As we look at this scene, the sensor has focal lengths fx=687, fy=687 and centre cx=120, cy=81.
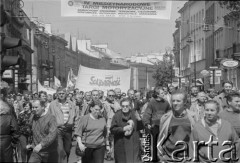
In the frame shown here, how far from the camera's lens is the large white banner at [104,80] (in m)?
30.5

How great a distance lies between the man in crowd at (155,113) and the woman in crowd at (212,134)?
182 inches

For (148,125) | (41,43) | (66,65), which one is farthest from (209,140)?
(66,65)

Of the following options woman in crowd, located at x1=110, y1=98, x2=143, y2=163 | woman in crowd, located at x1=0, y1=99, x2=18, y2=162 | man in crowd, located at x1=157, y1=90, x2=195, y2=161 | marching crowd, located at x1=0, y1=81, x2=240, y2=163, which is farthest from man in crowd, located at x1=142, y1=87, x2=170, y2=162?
man in crowd, located at x1=157, y1=90, x2=195, y2=161

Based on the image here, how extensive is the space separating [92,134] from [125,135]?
2.01 feet

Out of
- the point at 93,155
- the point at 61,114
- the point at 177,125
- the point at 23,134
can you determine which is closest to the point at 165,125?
the point at 177,125

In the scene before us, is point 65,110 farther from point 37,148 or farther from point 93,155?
point 37,148

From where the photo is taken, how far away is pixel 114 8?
16891 millimetres

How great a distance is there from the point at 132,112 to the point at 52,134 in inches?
74.0

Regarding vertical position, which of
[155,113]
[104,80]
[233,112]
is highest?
[104,80]

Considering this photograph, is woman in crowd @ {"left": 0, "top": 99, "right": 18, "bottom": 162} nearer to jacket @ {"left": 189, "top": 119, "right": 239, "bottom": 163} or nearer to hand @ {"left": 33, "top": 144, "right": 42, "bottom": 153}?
hand @ {"left": 33, "top": 144, "right": 42, "bottom": 153}

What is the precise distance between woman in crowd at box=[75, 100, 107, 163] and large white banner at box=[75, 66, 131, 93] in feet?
59.5

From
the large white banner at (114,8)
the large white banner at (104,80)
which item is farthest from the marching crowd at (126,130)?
the large white banner at (104,80)

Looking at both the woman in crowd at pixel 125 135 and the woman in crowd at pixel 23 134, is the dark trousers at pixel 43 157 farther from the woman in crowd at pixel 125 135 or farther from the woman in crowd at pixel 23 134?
the woman in crowd at pixel 23 134

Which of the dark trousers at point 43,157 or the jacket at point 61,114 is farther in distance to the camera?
the jacket at point 61,114
